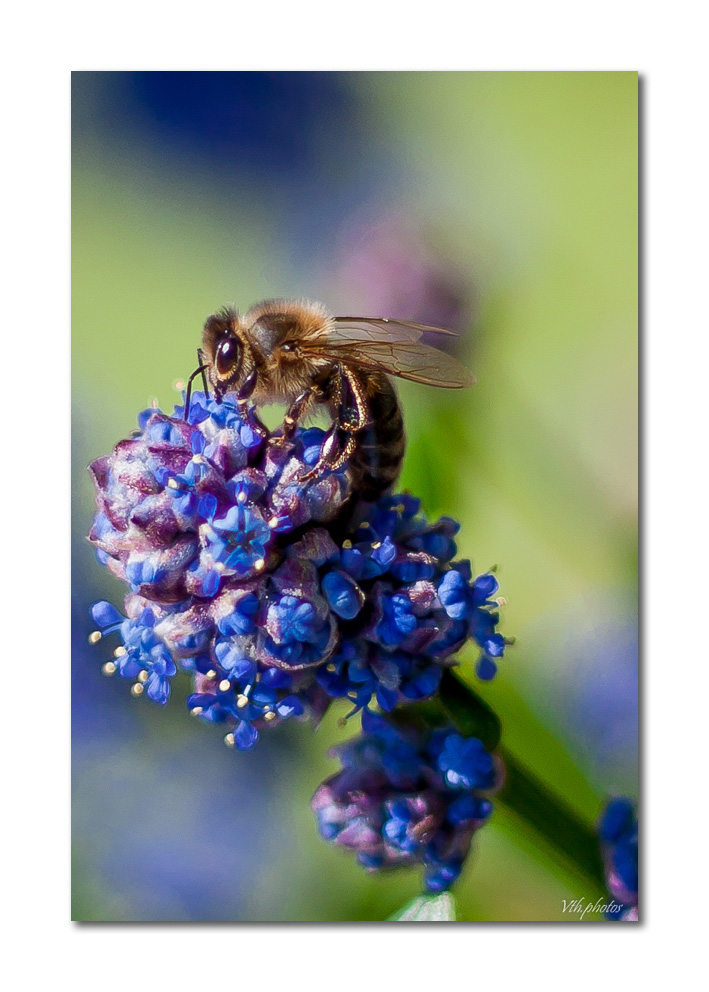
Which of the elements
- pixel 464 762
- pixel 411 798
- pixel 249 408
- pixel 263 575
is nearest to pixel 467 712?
pixel 464 762

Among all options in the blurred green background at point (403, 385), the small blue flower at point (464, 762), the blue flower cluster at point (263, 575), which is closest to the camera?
the blue flower cluster at point (263, 575)

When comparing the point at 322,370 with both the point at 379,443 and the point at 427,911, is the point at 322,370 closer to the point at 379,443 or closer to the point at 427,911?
the point at 379,443

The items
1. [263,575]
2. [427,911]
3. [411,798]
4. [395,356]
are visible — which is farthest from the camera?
[427,911]

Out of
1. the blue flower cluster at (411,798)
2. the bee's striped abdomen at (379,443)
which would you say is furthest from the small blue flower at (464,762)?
the bee's striped abdomen at (379,443)

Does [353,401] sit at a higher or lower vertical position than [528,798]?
higher

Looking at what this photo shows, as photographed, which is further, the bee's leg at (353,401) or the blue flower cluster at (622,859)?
the blue flower cluster at (622,859)

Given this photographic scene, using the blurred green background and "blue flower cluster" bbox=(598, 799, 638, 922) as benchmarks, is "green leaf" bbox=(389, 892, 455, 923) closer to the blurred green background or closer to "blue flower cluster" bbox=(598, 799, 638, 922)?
the blurred green background

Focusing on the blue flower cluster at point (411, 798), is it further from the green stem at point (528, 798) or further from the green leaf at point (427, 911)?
the green leaf at point (427, 911)
